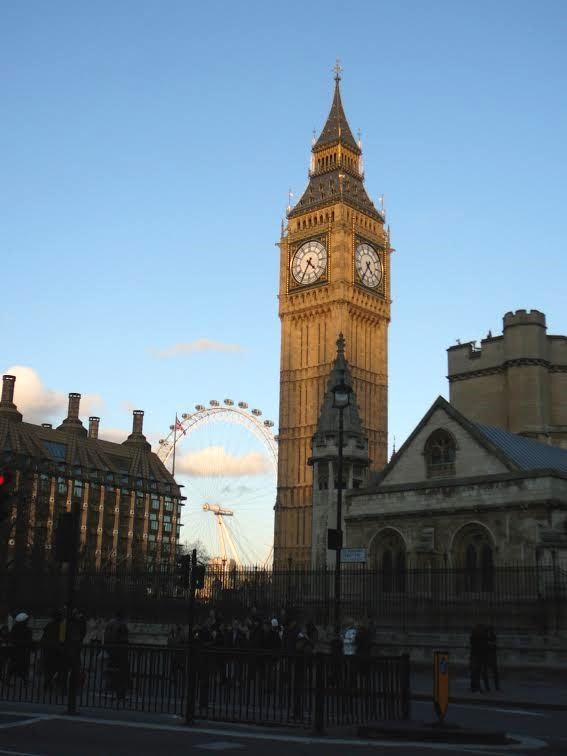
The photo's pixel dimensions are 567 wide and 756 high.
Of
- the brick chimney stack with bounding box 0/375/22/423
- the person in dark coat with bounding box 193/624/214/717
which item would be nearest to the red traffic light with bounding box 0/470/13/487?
the person in dark coat with bounding box 193/624/214/717

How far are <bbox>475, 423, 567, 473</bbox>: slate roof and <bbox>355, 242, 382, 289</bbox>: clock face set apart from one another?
66.7 metres

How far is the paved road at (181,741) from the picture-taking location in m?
12.8

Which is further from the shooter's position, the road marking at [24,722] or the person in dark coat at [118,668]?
the person in dark coat at [118,668]

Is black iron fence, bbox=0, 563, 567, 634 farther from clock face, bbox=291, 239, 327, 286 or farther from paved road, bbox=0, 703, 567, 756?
clock face, bbox=291, 239, 327, 286

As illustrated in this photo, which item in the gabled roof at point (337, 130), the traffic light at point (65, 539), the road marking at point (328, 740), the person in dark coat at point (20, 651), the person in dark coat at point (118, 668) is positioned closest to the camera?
Answer: the road marking at point (328, 740)

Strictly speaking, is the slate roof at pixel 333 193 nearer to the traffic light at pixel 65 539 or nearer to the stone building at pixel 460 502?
the stone building at pixel 460 502

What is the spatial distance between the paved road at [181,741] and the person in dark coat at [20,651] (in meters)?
2.83

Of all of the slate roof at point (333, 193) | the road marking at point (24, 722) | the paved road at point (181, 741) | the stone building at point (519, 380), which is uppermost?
the slate roof at point (333, 193)

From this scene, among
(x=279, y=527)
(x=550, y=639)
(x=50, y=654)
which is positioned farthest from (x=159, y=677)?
(x=279, y=527)

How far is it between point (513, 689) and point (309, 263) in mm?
86938

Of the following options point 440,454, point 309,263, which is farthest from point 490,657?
point 309,263

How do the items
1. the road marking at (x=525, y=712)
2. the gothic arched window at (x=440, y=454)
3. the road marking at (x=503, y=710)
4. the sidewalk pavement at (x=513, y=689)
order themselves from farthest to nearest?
the gothic arched window at (x=440, y=454) < the sidewalk pavement at (x=513, y=689) < the road marking at (x=503, y=710) < the road marking at (x=525, y=712)

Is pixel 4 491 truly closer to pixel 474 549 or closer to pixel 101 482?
pixel 474 549

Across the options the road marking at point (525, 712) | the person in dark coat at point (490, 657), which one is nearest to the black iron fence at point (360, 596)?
the person in dark coat at point (490, 657)
